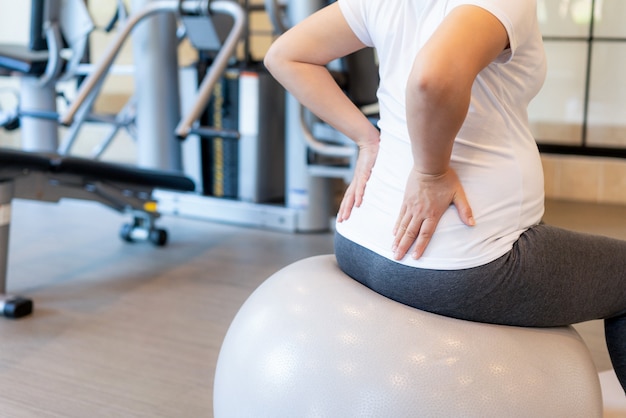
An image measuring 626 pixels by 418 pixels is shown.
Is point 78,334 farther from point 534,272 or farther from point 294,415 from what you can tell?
point 534,272

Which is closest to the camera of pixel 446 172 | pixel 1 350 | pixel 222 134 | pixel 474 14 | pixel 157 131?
pixel 474 14

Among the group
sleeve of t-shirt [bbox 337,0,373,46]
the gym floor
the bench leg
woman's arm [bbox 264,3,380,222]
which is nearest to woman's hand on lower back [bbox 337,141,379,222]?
woman's arm [bbox 264,3,380,222]

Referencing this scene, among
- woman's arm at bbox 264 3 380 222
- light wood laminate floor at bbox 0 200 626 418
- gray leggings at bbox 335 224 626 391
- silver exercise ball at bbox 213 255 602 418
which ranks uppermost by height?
woman's arm at bbox 264 3 380 222

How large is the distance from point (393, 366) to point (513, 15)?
0.52 metres

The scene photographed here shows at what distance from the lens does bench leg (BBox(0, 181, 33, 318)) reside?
92.4 inches

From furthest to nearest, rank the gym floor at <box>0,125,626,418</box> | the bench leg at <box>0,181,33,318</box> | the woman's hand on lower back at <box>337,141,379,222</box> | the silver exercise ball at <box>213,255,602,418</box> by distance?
the bench leg at <box>0,181,33,318</box>, the gym floor at <box>0,125,626,418</box>, the woman's hand on lower back at <box>337,141,379,222</box>, the silver exercise ball at <box>213,255,602,418</box>

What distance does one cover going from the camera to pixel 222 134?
312cm

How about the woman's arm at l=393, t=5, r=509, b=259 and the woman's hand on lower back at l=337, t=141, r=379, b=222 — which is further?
the woman's hand on lower back at l=337, t=141, r=379, b=222

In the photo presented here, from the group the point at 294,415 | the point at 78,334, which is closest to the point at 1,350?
the point at 78,334

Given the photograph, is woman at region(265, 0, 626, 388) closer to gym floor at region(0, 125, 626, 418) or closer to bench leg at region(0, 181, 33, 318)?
gym floor at region(0, 125, 626, 418)

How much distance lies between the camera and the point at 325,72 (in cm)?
144

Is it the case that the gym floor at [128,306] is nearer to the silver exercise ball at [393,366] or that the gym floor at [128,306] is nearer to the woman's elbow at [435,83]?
the silver exercise ball at [393,366]

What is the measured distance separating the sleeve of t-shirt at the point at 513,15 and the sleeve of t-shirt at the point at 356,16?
21 centimetres

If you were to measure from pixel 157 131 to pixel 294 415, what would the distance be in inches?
99.6
